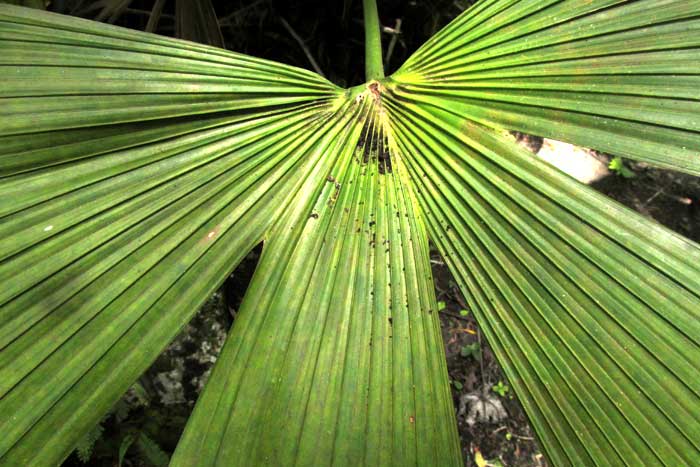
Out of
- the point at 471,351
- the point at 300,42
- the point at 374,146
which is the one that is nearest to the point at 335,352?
the point at 374,146

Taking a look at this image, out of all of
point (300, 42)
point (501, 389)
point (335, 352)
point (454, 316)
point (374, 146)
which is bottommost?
point (501, 389)

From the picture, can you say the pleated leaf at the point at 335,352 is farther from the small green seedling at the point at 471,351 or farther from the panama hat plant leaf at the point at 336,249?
the small green seedling at the point at 471,351

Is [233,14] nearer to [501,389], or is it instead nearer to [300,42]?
[300,42]

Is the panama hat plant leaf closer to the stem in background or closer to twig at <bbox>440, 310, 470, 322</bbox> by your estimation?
the stem in background

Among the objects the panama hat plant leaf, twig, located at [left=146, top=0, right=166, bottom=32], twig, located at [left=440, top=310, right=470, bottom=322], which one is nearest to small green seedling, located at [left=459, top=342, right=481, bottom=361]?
twig, located at [left=440, top=310, right=470, bottom=322]

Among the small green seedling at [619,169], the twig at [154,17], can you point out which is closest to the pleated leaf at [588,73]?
the twig at [154,17]

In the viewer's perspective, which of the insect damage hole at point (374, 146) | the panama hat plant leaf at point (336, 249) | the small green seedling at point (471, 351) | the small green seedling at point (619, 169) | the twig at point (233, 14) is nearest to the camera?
the panama hat plant leaf at point (336, 249)

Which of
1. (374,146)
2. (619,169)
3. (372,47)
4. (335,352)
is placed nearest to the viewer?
(335,352)
